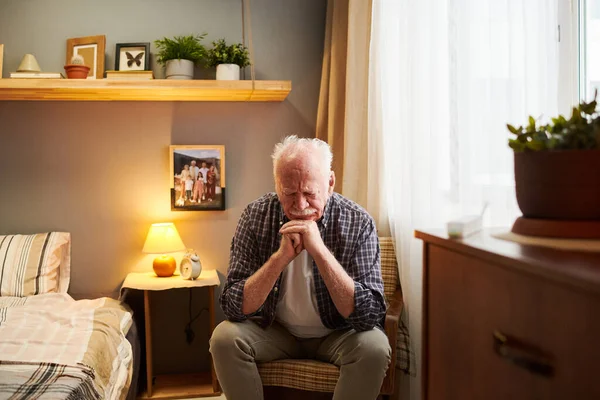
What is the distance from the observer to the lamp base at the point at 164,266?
3.22 meters

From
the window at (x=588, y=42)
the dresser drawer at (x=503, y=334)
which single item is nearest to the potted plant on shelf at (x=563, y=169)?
the dresser drawer at (x=503, y=334)

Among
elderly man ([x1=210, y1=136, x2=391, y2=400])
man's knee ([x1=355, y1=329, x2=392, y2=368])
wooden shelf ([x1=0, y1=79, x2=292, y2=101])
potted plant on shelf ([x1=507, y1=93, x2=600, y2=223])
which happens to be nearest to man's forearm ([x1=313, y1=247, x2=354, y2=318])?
elderly man ([x1=210, y1=136, x2=391, y2=400])

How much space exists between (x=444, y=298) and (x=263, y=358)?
1208mm

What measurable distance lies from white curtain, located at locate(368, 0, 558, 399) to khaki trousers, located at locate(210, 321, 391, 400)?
399mm

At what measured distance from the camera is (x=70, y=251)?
3424 millimetres

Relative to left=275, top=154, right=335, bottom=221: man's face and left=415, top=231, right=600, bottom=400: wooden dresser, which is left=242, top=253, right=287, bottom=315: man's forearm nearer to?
left=275, top=154, right=335, bottom=221: man's face

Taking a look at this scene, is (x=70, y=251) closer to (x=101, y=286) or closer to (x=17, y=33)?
(x=101, y=286)

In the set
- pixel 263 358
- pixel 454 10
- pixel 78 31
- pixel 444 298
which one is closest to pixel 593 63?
pixel 454 10

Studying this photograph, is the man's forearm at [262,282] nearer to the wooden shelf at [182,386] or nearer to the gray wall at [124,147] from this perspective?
the wooden shelf at [182,386]

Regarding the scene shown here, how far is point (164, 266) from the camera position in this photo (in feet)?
10.6

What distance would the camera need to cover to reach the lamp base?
3.22 meters

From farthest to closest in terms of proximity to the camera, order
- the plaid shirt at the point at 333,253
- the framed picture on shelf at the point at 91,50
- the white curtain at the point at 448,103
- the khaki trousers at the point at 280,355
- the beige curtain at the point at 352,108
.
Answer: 1. the framed picture on shelf at the point at 91,50
2. the beige curtain at the point at 352,108
3. the plaid shirt at the point at 333,253
4. the khaki trousers at the point at 280,355
5. the white curtain at the point at 448,103

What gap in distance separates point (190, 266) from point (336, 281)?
138cm

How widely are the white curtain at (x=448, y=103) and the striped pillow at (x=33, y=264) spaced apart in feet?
5.80
